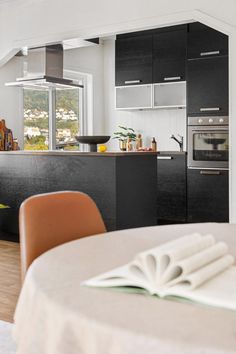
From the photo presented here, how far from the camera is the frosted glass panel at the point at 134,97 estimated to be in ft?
21.0

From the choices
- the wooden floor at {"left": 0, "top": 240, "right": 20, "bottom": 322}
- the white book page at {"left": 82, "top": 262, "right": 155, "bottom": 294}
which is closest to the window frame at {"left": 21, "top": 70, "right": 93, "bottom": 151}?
the wooden floor at {"left": 0, "top": 240, "right": 20, "bottom": 322}

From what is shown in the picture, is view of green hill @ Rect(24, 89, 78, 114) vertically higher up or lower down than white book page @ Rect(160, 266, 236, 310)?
higher up

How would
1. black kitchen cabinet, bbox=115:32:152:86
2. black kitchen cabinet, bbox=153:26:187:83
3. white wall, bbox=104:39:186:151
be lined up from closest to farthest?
black kitchen cabinet, bbox=153:26:187:83 → black kitchen cabinet, bbox=115:32:152:86 → white wall, bbox=104:39:186:151

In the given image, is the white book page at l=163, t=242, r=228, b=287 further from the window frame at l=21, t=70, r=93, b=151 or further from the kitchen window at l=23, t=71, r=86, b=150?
the window frame at l=21, t=70, r=93, b=151

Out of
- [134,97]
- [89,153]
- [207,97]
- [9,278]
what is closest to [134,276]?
[9,278]

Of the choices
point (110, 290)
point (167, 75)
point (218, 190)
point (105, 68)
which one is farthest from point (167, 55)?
point (110, 290)

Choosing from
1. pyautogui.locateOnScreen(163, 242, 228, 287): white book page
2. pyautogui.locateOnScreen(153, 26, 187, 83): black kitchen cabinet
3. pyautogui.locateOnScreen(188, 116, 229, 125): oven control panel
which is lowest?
pyautogui.locateOnScreen(163, 242, 228, 287): white book page

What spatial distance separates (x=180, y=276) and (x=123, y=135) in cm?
593

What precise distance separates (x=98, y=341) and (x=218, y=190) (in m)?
4.90

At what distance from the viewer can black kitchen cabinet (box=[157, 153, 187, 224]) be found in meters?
5.91

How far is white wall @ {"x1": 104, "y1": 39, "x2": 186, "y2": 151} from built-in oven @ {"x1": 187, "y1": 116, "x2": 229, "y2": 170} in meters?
0.73

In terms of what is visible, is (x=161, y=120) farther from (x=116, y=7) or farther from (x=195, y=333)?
(x=195, y=333)

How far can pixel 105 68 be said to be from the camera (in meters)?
7.25

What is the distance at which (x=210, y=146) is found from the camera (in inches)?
222
